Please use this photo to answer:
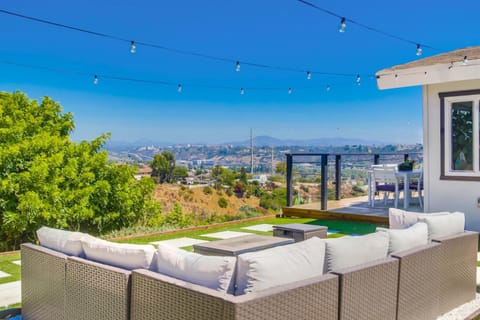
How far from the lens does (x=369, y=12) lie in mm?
18312

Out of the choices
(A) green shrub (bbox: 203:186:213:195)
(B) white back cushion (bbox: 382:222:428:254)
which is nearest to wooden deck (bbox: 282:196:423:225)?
(B) white back cushion (bbox: 382:222:428:254)

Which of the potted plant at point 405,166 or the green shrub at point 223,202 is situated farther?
the green shrub at point 223,202

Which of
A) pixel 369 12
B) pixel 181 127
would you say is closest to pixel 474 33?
pixel 369 12

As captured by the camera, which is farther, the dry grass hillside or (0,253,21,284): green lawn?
the dry grass hillside

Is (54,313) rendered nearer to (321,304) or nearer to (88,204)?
(321,304)

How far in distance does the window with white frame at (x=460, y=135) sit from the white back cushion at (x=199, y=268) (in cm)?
643

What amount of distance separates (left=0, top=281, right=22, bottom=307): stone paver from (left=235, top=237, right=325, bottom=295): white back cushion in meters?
2.75

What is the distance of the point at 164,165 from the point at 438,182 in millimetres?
16641

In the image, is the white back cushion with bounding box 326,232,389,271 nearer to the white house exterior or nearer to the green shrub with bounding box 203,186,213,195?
the white house exterior

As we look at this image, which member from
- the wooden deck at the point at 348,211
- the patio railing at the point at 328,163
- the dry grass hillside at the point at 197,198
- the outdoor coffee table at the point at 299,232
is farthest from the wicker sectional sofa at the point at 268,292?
the dry grass hillside at the point at 197,198

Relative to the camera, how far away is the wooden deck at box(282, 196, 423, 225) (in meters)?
8.78

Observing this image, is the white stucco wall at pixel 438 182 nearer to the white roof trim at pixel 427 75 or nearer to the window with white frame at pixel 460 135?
the window with white frame at pixel 460 135

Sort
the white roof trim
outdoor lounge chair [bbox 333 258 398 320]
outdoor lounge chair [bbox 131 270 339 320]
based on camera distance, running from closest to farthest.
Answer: outdoor lounge chair [bbox 131 270 339 320] < outdoor lounge chair [bbox 333 258 398 320] < the white roof trim

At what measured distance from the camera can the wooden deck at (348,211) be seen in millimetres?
8783
